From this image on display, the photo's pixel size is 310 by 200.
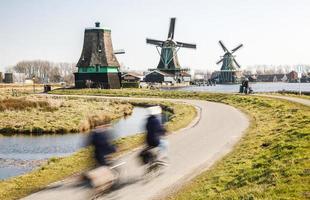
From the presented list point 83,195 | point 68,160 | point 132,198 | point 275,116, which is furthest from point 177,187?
point 275,116

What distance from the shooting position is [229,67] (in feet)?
447

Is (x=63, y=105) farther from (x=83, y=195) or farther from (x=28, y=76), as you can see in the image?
(x=28, y=76)

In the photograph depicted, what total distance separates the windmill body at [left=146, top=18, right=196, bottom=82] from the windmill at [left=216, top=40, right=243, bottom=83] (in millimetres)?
27230

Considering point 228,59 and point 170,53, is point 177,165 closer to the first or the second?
point 170,53

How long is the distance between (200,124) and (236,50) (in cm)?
11080

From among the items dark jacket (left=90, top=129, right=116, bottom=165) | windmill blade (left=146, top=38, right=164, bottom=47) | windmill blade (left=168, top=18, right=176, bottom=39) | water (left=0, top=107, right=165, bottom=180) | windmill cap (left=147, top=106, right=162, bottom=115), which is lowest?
water (left=0, top=107, right=165, bottom=180)

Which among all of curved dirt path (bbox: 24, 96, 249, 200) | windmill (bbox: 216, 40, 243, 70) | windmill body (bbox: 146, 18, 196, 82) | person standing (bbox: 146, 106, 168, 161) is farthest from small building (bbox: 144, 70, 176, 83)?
person standing (bbox: 146, 106, 168, 161)

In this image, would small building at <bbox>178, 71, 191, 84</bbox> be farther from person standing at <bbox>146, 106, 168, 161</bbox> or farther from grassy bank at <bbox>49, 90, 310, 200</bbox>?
person standing at <bbox>146, 106, 168, 161</bbox>

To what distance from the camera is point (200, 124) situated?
24.9 metres

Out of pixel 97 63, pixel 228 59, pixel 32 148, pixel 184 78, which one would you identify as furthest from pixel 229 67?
pixel 32 148

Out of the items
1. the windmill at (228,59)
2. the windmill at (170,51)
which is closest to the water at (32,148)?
the windmill at (170,51)

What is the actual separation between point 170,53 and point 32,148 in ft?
277

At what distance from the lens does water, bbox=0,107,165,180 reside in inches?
699

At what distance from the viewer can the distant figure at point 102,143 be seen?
973 centimetres
